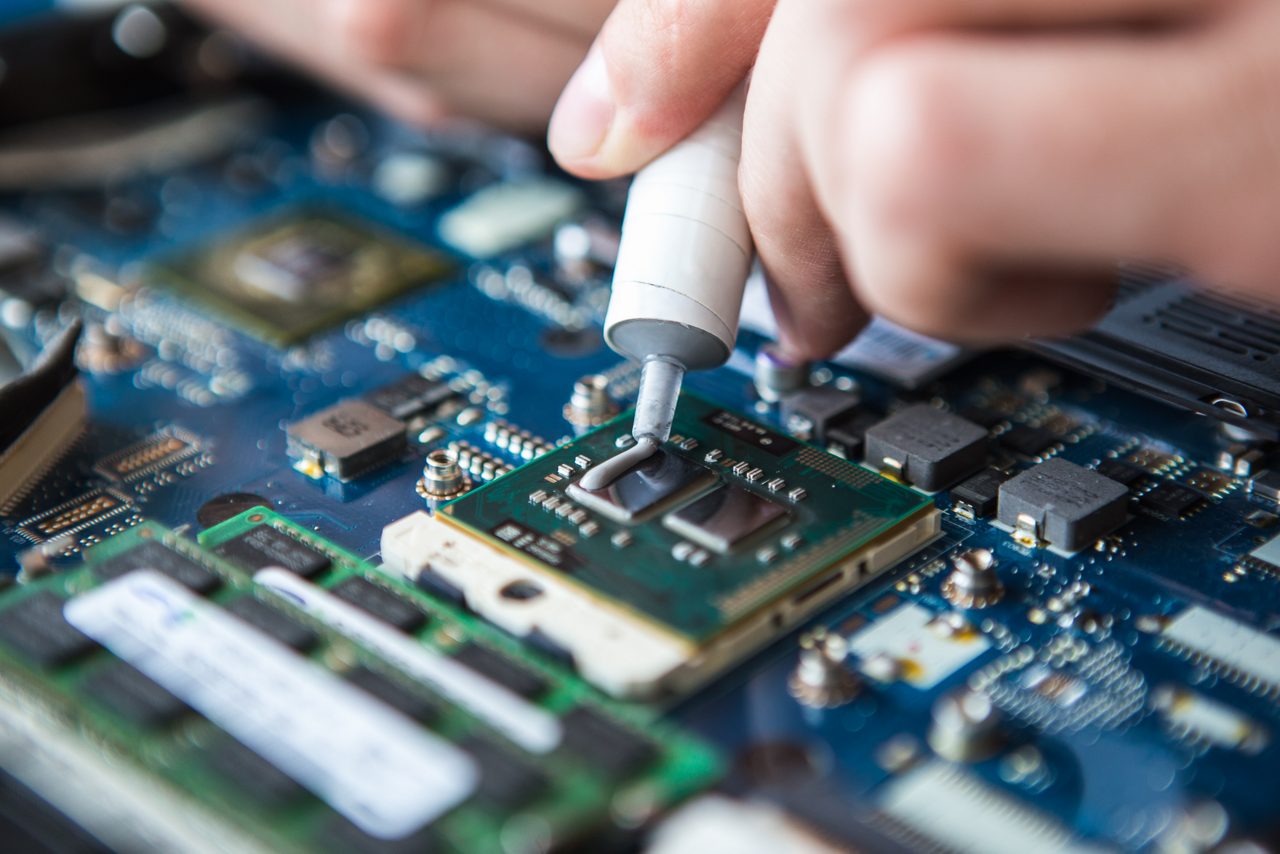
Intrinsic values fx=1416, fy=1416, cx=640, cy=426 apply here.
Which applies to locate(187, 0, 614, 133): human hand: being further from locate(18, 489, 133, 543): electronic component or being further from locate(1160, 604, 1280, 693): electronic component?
locate(1160, 604, 1280, 693): electronic component

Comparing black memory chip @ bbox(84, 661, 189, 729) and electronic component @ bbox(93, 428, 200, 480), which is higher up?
black memory chip @ bbox(84, 661, 189, 729)

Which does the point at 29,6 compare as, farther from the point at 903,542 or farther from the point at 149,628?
the point at 903,542

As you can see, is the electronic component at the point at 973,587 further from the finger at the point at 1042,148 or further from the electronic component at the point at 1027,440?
the finger at the point at 1042,148

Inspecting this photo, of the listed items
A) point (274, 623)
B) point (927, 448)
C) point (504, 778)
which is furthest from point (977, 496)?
point (274, 623)

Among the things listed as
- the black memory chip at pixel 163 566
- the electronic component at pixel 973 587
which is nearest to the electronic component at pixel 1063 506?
the electronic component at pixel 973 587

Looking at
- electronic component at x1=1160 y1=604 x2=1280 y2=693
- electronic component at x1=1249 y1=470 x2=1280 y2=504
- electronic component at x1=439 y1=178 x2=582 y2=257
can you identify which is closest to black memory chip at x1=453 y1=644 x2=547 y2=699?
electronic component at x1=1160 y1=604 x2=1280 y2=693

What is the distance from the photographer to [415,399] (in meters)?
2.56

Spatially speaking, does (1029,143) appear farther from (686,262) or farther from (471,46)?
(471,46)

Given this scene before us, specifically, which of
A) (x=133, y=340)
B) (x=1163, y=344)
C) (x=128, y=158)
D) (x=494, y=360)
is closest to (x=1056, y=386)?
(x=1163, y=344)

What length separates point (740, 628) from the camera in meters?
1.86

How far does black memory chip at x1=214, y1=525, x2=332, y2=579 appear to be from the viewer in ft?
6.69

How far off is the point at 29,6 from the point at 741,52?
8.14 feet

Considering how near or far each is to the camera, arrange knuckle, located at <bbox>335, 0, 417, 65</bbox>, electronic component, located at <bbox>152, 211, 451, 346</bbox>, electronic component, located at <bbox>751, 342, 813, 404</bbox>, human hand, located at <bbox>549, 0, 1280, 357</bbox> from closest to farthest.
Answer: human hand, located at <bbox>549, 0, 1280, 357</bbox>
electronic component, located at <bbox>751, 342, 813, 404</bbox>
electronic component, located at <bbox>152, 211, 451, 346</bbox>
knuckle, located at <bbox>335, 0, 417, 65</bbox>

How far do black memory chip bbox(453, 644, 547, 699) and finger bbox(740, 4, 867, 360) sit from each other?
2.53ft
